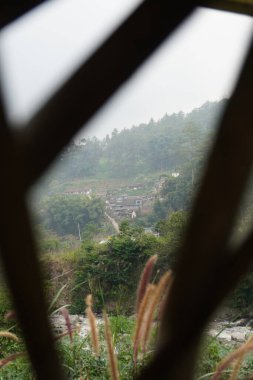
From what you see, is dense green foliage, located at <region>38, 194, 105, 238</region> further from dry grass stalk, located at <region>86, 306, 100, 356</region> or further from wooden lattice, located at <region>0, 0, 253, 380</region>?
wooden lattice, located at <region>0, 0, 253, 380</region>

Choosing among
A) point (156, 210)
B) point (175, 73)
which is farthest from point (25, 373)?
point (175, 73)

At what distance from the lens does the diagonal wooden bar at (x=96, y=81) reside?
0.94 ft

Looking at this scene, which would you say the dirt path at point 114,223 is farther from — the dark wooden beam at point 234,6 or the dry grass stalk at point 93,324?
the dark wooden beam at point 234,6

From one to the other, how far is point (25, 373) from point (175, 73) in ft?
20.8

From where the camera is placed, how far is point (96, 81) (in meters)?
0.31

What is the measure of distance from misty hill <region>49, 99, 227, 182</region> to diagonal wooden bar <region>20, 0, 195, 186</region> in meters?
5.72

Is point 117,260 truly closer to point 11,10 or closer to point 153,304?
point 153,304

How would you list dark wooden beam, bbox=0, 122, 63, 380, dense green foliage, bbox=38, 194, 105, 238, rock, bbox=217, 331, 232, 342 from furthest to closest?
dense green foliage, bbox=38, 194, 105, 238 → rock, bbox=217, 331, 232, 342 → dark wooden beam, bbox=0, 122, 63, 380

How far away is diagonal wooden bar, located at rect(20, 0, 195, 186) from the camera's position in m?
0.29

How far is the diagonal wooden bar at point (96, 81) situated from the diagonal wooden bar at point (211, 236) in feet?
0.29

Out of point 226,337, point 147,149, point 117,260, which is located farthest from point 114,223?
point 226,337

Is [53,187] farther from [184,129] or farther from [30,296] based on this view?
[30,296]

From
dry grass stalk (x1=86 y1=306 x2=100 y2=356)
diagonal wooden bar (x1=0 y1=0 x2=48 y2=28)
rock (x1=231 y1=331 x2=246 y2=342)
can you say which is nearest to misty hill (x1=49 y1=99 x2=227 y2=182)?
rock (x1=231 y1=331 x2=246 y2=342)

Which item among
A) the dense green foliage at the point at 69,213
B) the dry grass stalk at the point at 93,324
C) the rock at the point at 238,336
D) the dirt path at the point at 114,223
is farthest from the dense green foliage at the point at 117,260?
the dry grass stalk at the point at 93,324
